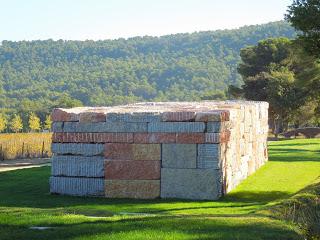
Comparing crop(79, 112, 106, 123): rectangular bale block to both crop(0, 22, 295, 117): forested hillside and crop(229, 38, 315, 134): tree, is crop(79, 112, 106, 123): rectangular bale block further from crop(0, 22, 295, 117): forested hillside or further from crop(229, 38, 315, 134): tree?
crop(0, 22, 295, 117): forested hillside

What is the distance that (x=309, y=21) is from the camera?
14.5m

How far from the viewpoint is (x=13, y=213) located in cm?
885

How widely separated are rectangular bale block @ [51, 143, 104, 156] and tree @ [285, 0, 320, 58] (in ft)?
19.6

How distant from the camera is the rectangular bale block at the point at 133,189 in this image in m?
13.1

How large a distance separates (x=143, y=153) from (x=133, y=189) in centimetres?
88

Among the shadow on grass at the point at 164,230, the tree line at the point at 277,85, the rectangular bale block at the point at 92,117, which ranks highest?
the tree line at the point at 277,85

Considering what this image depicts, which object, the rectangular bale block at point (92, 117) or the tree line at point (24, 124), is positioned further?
the tree line at point (24, 124)

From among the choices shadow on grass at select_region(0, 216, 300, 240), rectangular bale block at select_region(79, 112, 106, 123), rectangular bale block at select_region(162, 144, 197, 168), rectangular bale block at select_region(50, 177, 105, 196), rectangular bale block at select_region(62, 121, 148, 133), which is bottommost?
rectangular bale block at select_region(50, 177, 105, 196)

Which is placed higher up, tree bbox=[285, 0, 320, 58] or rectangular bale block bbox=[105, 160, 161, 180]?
tree bbox=[285, 0, 320, 58]

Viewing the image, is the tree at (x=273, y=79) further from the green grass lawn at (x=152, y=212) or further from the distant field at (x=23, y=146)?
the green grass lawn at (x=152, y=212)

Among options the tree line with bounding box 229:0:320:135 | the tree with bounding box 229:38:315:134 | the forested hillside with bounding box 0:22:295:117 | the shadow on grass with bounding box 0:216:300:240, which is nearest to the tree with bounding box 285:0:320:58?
the shadow on grass with bounding box 0:216:300:240

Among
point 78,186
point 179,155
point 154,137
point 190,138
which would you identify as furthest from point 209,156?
point 78,186

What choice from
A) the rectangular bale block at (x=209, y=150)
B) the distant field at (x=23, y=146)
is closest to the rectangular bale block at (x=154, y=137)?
the rectangular bale block at (x=209, y=150)

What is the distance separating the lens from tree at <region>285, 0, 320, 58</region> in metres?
14.5
